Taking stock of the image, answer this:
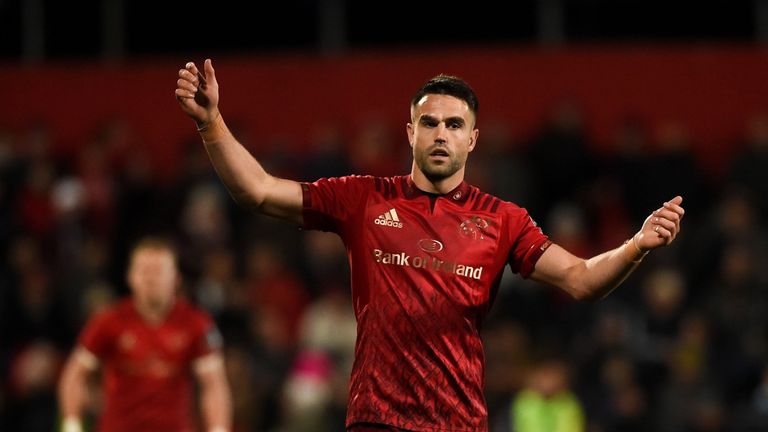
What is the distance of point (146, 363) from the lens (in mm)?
8383

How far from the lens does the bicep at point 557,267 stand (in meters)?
5.47

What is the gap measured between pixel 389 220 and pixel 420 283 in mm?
298

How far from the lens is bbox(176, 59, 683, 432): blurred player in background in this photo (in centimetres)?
524

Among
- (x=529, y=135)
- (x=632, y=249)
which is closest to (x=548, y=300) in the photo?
Result: (x=529, y=135)

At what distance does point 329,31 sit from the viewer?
1638 cm

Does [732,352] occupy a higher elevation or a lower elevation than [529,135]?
lower

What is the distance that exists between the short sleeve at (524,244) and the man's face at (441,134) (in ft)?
1.15

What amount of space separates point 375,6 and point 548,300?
459cm

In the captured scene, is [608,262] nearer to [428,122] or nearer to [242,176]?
[428,122]

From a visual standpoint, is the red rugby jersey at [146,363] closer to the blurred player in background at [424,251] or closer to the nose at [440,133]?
the blurred player in background at [424,251]

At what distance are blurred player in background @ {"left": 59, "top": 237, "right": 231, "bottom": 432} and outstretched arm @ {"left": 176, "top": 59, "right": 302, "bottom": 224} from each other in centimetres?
308

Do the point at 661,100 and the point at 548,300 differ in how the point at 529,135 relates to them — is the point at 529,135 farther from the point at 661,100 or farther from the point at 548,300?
the point at 548,300

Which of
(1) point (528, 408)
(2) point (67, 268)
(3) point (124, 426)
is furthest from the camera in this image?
(2) point (67, 268)

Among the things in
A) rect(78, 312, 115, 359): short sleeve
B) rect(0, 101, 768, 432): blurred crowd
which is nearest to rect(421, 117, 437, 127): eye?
rect(78, 312, 115, 359): short sleeve
